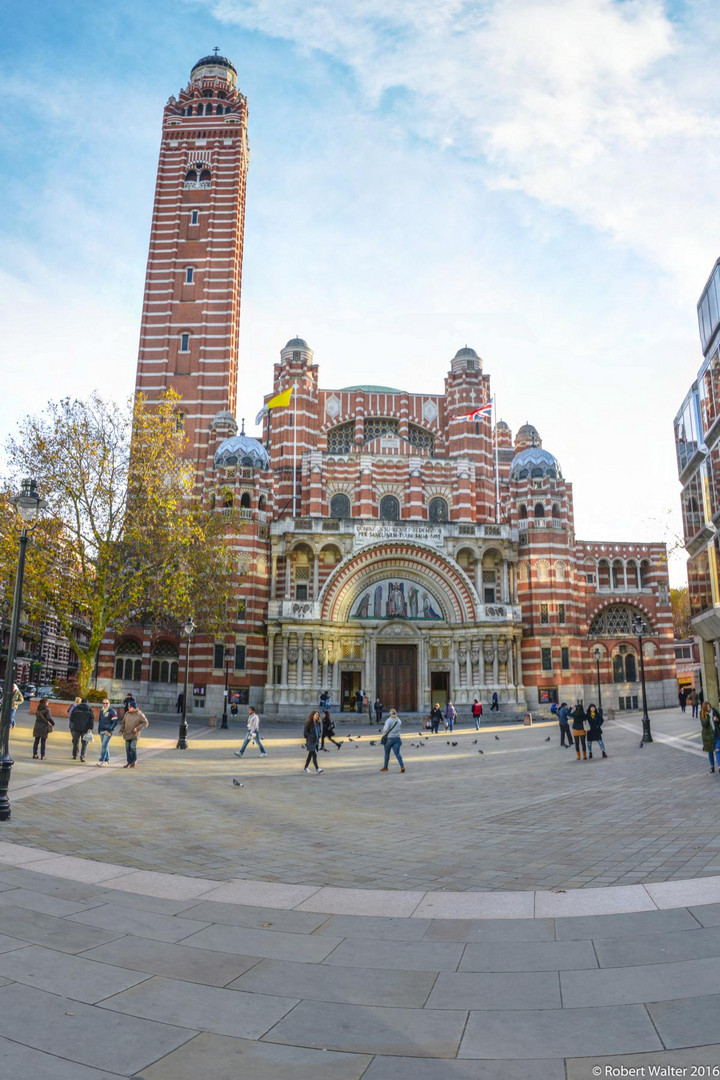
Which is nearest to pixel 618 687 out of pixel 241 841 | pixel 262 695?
pixel 262 695

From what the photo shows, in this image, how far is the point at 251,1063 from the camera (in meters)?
4.02

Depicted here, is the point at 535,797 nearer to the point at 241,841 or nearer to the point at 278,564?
the point at 241,841

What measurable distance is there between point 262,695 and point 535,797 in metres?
32.2

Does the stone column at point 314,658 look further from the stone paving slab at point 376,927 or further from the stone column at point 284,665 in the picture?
the stone paving slab at point 376,927

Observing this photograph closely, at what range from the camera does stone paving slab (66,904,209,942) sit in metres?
6.15

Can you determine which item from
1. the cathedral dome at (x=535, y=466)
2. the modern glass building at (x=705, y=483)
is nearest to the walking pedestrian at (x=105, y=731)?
the modern glass building at (x=705, y=483)

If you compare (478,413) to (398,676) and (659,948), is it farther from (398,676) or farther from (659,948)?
(659,948)

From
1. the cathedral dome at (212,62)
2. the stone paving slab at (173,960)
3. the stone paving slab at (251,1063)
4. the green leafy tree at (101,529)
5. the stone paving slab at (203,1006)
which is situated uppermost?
the cathedral dome at (212,62)

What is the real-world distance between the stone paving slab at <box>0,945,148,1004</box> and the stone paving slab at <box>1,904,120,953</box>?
0.70 feet

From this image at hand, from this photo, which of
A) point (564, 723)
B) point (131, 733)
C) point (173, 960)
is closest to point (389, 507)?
point (564, 723)

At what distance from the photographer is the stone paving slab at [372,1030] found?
13.8 ft

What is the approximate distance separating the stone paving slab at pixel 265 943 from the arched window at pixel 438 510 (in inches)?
1766

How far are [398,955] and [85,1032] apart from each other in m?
2.46

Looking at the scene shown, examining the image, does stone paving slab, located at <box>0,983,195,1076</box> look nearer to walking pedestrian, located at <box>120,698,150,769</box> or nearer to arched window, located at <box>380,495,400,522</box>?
walking pedestrian, located at <box>120,698,150,769</box>
